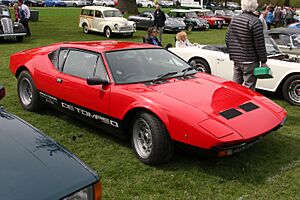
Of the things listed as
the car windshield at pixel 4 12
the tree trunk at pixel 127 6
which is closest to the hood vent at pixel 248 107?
the car windshield at pixel 4 12

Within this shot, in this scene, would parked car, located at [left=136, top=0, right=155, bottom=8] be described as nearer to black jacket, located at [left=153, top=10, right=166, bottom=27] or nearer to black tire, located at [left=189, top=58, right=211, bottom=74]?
black jacket, located at [left=153, top=10, right=166, bottom=27]

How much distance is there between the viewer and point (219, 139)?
3338 mm

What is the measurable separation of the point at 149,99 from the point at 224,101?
0.86 meters

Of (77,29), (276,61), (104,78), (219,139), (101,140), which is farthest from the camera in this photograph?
(77,29)

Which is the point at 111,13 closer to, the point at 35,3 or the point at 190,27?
the point at 190,27

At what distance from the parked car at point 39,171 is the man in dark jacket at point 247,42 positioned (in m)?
3.37

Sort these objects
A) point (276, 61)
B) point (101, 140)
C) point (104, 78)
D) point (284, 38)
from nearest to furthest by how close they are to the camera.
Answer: point (104, 78) → point (101, 140) → point (276, 61) → point (284, 38)

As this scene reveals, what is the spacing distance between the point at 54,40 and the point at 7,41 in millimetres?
1967

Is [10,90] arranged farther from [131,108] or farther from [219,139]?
[219,139]

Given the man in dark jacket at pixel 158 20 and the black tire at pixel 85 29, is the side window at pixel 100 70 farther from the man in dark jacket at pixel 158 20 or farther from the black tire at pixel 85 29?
the black tire at pixel 85 29

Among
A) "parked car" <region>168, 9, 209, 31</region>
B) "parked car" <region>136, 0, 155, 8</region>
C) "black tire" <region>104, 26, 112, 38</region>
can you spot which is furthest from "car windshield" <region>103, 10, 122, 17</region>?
"parked car" <region>136, 0, 155, 8</region>

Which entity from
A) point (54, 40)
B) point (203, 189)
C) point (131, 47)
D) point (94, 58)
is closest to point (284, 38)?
point (131, 47)

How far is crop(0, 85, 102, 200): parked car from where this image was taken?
1.92 meters

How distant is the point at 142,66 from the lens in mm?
4551
